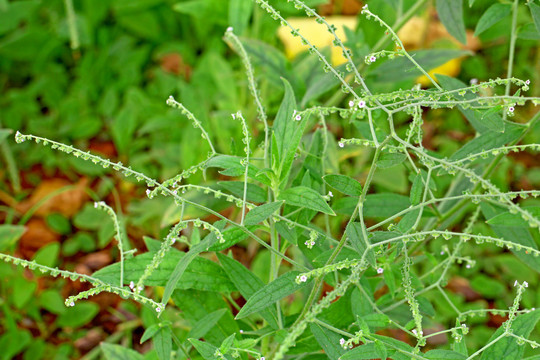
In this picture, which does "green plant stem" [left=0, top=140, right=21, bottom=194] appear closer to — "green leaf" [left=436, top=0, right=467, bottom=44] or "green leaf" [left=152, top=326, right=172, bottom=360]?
"green leaf" [left=152, top=326, right=172, bottom=360]

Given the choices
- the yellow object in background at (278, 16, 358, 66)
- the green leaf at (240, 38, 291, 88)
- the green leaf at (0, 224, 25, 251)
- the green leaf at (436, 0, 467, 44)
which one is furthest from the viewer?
the yellow object in background at (278, 16, 358, 66)

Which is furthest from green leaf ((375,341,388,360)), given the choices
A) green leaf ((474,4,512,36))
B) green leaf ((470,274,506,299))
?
green leaf ((470,274,506,299))

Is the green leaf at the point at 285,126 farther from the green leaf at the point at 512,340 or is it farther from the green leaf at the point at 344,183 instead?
the green leaf at the point at 512,340

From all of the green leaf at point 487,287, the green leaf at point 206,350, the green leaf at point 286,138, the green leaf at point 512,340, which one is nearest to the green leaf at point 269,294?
the green leaf at point 206,350

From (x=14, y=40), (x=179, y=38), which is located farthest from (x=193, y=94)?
(x=14, y=40)

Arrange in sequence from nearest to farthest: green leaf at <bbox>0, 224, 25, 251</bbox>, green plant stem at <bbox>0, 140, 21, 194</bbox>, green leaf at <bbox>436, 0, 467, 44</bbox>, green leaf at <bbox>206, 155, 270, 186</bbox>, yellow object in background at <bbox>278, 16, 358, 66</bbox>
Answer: green leaf at <bbox>206, 155, 270, 186</bbox> < green leaf at <bbox>436, 0, 467, 44</bbox> < green leaf at <bbox>0, 224, 25, 251</bbox> < green plant stem at <bbox>0, 140, 21, 194</bbox> < yellow object in background at <bbox>278, 16, 358, 66</bbox>

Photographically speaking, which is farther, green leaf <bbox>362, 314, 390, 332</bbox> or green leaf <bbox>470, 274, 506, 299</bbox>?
green leaf <bbox>470, 274, 506, 299</bbox>

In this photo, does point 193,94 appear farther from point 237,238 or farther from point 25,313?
point 237,238

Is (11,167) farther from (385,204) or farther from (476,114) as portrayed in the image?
(476,114)
